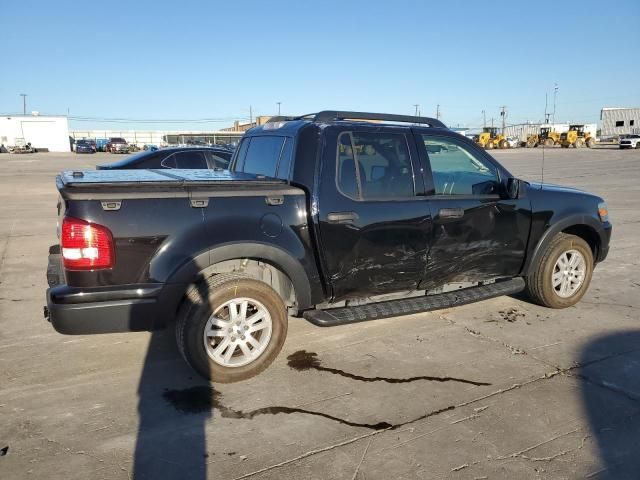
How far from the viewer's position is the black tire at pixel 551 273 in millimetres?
4941

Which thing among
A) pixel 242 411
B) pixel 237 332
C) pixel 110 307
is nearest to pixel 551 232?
pixel 237 332

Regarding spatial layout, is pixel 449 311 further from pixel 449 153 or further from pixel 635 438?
pixel 635 438

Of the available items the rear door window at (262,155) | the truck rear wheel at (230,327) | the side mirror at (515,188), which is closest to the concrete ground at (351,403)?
the truck rear wheel at (230,327)

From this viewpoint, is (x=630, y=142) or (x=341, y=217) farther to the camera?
(x=630, y=142)

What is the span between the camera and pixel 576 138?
5847 centimetres

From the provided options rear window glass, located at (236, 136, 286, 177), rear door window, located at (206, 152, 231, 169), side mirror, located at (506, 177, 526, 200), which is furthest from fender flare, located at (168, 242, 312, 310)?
rear door window, located at (206, 152, 231, 169)

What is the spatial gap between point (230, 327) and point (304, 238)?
2.77ft

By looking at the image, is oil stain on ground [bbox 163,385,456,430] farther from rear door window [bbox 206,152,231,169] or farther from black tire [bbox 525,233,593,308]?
rear door window [bbox 206,152,231,169]

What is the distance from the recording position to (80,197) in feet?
10.3

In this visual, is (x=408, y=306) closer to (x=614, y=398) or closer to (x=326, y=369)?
(x=326, y=369)

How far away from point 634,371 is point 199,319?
3254 millimetres

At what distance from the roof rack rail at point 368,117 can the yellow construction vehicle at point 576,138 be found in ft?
202

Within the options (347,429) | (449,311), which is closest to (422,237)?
(449,311)

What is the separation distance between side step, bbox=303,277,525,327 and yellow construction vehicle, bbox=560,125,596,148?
201ft
